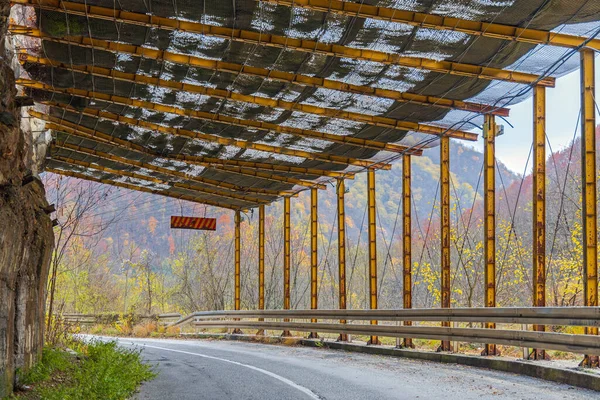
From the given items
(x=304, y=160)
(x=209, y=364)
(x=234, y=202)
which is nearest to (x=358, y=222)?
(x=234, y=202)

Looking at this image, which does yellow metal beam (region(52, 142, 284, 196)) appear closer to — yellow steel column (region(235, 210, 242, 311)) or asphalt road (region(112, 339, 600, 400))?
yellow steel column (region(235, 210, 242, 311))

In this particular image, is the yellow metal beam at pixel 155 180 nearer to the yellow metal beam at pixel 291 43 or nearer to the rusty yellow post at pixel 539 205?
the yellow metal beam at pixel 291 43

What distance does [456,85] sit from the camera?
1298 cm

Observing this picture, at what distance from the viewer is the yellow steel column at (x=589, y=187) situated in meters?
10.1

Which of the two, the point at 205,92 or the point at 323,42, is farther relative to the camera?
the point at 205,92

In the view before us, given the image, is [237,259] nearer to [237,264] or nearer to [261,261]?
[237,264]

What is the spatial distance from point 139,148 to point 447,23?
11.6m

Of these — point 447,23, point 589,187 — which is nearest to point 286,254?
point 447,23

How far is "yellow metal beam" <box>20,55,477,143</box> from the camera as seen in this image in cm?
1398

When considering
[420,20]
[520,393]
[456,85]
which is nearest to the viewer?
[520,393]

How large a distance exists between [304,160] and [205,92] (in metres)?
5.55

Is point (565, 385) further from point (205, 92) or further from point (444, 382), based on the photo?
point (205, 92)

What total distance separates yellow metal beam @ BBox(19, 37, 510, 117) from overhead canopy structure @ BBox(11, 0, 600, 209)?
→ 0.09ft

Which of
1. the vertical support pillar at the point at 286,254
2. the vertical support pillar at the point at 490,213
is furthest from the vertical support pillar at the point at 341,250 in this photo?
the vertical support pillar at the point at 490,213
